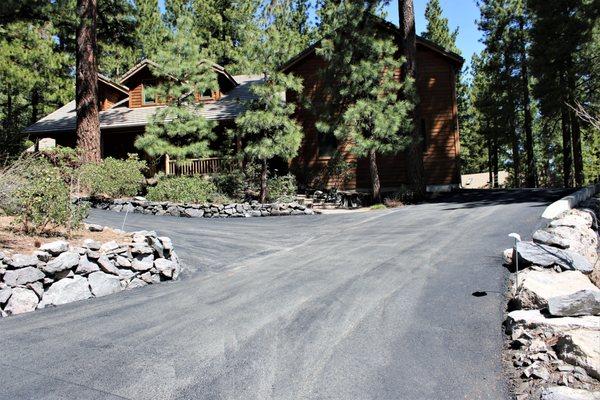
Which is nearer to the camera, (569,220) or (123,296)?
(123,296)

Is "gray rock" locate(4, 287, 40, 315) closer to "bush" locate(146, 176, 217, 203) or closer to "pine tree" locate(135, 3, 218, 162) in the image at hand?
"bush" locate(146, 176, 217, 203)

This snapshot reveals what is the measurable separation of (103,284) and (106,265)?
13.8 inches

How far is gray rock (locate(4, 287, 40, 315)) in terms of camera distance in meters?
6.16

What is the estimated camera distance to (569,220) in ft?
26.2

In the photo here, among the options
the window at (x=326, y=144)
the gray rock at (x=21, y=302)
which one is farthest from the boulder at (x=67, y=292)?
the window at (x=326, y=144)

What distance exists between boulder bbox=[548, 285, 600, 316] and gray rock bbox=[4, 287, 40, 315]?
20.7 feet

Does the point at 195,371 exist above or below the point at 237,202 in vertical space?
below

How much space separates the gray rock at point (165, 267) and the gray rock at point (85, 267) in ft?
3.24

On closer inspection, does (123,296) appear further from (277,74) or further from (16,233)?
(277,74)

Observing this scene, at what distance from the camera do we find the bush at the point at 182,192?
16078mm

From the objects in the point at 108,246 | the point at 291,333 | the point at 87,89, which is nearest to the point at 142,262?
the point at 108,246

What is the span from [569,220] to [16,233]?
30.8ft

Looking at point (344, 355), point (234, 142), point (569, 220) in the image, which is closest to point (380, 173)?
point (234, 142)

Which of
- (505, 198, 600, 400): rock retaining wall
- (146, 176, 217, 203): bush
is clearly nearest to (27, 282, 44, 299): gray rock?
(505, 198, 600, 400): rock retaining wall
